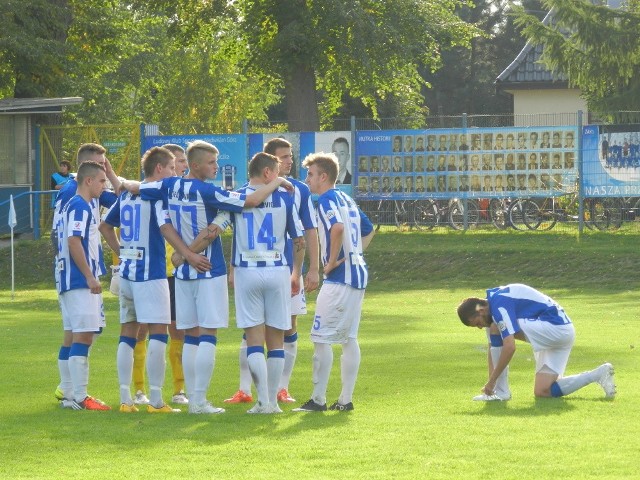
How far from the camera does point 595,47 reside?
37.2 metres

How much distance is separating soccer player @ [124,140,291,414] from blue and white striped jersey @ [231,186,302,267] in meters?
0.11

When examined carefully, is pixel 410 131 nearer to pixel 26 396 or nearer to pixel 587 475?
pixel 26 396

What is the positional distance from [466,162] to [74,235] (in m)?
21.2

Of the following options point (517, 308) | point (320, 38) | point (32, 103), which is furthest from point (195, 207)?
point (320, 38)

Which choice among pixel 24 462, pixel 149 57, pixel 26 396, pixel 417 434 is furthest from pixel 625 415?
pixel 149 57

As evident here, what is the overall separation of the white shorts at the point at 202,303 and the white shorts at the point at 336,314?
740 mm

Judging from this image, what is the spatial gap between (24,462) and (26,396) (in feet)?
10.9

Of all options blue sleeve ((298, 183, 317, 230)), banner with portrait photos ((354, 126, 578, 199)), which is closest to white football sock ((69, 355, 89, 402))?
blue sleeve ((298, 183, 317, 230))

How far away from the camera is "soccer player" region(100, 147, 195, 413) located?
33.7 ft

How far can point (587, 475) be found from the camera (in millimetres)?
7301

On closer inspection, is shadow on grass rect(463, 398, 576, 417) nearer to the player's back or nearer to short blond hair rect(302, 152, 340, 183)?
the player's back

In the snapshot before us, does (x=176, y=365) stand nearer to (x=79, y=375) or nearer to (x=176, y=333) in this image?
(x=176, y=333)

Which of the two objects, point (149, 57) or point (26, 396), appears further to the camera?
point (149, 57)

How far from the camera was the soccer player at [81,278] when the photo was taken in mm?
10461
